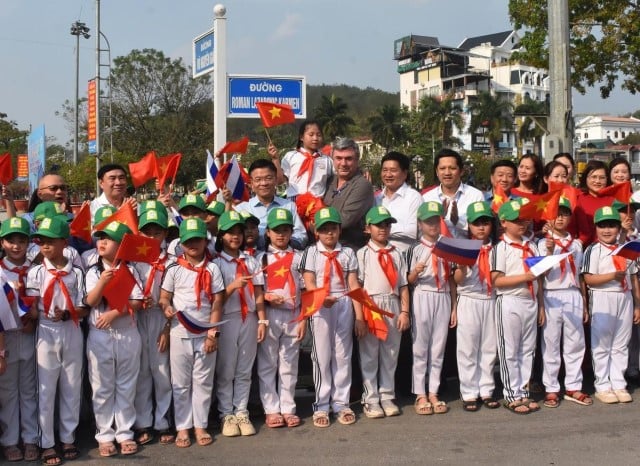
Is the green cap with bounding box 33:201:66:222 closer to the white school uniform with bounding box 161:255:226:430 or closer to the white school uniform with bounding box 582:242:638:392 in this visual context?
the white school uniform with bounding box 161:255:226:430

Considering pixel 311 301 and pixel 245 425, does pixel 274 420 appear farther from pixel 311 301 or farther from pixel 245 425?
pixel 311 301

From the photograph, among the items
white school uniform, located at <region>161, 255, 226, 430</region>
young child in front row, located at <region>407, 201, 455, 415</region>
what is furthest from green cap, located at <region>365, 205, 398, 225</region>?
white school uniform, located at <region>161, 255, 226, 430</region>

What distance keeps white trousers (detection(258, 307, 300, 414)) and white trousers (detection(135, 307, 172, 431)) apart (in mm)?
682

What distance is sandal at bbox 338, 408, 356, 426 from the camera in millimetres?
4801

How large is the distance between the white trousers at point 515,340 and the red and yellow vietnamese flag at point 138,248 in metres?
2.58

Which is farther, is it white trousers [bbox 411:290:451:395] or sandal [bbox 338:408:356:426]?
white trousers [bbox 411:290:451:395]

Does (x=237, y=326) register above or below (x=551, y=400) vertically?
above

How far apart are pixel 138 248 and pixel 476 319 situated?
99.2 inches

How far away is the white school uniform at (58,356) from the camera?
13.7 feet

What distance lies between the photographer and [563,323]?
17.2 ft

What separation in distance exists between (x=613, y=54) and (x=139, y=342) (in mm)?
11695

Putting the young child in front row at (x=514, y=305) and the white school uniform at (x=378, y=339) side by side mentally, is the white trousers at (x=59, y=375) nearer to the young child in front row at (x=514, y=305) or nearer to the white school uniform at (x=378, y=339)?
the white school uniform at (x=378, y=339)

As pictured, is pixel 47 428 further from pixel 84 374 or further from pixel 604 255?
pixel 604 255

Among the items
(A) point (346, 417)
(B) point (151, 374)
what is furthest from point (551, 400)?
(B) point (151, 374)
